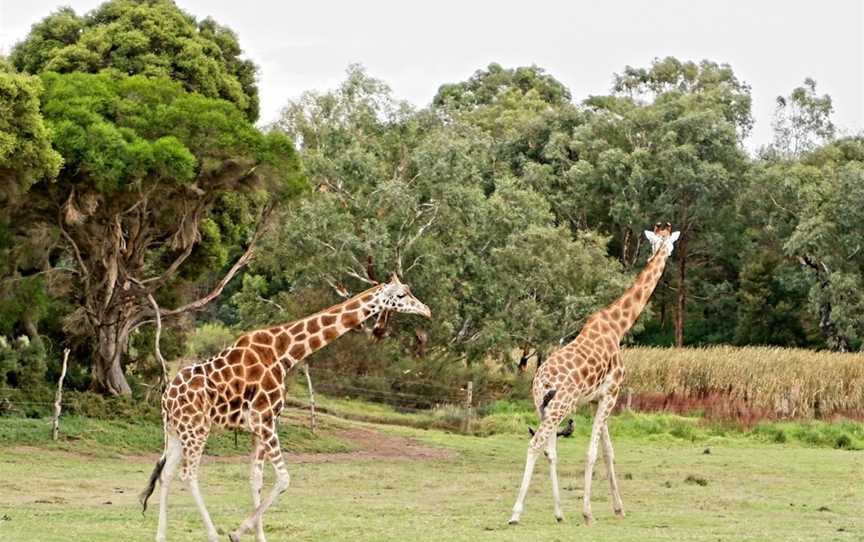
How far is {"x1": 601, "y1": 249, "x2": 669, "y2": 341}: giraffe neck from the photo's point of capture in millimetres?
19064

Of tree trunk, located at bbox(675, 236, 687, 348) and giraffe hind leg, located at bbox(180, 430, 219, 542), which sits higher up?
tree trunk, located at bbox(675, 236, 687, 348)

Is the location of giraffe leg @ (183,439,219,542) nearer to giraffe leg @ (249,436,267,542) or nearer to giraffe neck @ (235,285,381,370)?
giraffe leg @ (249,436,267,542)

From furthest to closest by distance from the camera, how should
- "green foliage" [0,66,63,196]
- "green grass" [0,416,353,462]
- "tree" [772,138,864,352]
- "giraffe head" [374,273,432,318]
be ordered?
"tree" [772,138,864,352]
"green grass" [0,416,353,462]
"green foliage" [0,66,63,196]
"giraffe head" [374,273,432,318]

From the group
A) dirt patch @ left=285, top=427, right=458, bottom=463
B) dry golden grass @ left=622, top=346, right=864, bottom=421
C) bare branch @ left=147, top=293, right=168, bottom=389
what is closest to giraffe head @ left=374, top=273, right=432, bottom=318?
dirt patch @ left=285, top=427, right=458, bottom=463

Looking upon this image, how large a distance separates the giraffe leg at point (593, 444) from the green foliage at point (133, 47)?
14.8 m

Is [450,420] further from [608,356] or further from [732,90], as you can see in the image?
[732,90]

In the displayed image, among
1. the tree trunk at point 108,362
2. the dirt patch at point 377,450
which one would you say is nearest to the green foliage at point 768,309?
the dirt patch at point 377,450

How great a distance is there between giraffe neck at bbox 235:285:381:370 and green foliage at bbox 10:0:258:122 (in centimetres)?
1469

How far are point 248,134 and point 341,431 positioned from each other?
644cm

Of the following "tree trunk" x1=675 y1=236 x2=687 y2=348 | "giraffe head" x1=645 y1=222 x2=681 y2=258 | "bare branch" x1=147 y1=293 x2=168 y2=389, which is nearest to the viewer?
"giraffe head" x1=645 y1=222 x2=681 y2=258

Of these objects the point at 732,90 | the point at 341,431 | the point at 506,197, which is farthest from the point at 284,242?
the point at 732,90

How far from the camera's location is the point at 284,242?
40781 millimetres

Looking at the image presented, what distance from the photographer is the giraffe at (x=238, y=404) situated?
591 inches

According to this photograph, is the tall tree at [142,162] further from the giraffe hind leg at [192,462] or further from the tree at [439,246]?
the giraffe hind leg at [192,462]
